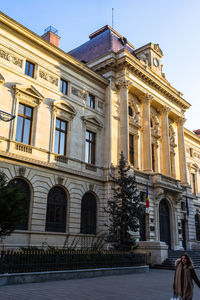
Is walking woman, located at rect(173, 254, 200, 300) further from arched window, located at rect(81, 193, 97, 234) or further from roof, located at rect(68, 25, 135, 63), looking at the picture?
roof, located at rect(68, 25, 135, 63)

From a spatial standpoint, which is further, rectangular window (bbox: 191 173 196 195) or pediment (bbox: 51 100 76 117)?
rectangular window (bbox: 191 173 196 195)

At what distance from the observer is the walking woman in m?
7.09

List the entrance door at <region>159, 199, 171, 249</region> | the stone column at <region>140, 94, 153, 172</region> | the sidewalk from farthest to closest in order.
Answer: the stone column at <region>140, 94, 153, 172</region>
the entrance door at <region>159, 199, 171, 249</region>
the sidewalk

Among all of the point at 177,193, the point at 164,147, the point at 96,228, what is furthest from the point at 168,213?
the point at 96,228

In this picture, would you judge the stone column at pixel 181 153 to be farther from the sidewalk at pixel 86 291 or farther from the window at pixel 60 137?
the sidewalk at pixel 86 291

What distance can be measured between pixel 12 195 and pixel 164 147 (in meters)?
24.1

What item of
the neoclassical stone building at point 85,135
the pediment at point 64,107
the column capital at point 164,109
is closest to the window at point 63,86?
the neoclassical stone building at point 85,135

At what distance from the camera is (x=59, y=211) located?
74.4 ft

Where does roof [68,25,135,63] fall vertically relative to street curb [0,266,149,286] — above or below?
above

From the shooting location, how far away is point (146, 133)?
3186 cm

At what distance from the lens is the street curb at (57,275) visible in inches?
475

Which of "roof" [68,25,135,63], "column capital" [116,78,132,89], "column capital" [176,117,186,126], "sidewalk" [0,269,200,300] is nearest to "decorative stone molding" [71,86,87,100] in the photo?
"column capital" [116,78,132,89]

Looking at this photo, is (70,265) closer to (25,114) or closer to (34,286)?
(34,286)

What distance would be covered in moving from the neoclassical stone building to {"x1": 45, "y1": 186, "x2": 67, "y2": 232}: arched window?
7cm
